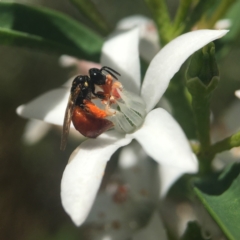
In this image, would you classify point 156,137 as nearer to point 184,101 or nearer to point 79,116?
point 79,116

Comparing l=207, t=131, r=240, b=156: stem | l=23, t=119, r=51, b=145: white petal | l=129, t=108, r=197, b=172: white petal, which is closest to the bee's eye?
l=129, t=108, r=197, b=172: white petal

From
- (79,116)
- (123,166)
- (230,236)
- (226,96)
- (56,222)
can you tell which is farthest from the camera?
(226,96)

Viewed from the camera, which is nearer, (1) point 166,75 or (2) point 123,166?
(1) point 166,75

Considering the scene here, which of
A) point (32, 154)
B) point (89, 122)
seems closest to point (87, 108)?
point (89, 122)

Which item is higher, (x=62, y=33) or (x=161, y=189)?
(x=62, y=33)

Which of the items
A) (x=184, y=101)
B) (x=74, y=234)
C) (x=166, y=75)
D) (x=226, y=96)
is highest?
(x=166, y=75)

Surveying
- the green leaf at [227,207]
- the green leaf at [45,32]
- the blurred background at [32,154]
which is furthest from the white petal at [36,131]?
the green leaf at [227,207]

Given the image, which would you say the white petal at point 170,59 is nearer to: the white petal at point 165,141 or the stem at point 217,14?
the white petal at point 165,141

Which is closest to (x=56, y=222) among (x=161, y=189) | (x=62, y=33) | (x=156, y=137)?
(x=161, y=189)
